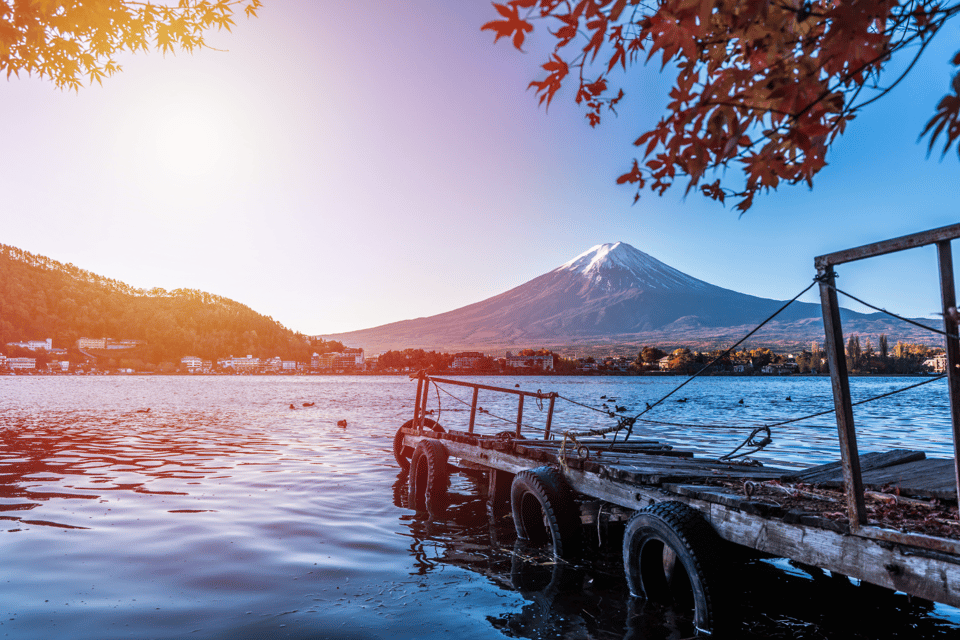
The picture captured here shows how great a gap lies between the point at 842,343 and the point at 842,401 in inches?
18.6

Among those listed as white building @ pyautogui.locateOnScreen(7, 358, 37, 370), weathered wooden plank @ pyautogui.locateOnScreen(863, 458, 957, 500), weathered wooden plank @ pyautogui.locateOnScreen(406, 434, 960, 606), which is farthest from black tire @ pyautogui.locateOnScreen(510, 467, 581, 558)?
white building @ pyautogui.locateOnScreen(7, 358, 37, 370)

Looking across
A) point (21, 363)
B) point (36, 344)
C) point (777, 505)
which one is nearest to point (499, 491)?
point (777, 505)

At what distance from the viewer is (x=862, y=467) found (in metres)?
7.38

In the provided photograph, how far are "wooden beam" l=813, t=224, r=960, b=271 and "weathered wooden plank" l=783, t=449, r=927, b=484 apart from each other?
3.30 m

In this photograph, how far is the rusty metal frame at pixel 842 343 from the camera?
3793mm

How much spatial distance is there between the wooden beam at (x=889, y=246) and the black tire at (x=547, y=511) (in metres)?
5.34

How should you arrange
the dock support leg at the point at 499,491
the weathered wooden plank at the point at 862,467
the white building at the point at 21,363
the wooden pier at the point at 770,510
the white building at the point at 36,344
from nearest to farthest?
the wooden pier at the point at 770,510 < the weathered wooden plank at the point at 862,467 < the dock support leg at the point at 499,491 < the white building at the point at 21,363 < the white building at the point at 36,344

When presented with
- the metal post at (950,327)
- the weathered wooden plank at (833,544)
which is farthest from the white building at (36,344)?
the metal post at (950,327)

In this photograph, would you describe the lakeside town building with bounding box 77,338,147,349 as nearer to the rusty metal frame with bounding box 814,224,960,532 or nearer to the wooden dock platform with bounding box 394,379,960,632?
the wooden dock platform with bounding box 394,379,960,632

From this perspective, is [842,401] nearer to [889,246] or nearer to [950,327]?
[950,327]

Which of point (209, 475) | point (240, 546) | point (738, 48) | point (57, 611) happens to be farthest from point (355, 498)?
point (738, 48)

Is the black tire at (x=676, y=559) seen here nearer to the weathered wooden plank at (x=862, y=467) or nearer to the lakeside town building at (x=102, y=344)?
the weathered wooden plank at (x=862, y=467)

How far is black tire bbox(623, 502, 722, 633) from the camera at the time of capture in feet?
18.5

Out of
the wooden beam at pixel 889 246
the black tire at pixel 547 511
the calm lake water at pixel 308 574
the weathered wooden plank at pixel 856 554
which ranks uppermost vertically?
the wooden beam at pixel 889 246
